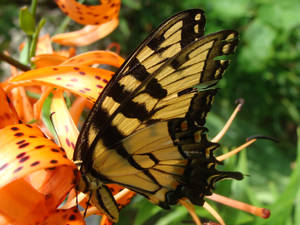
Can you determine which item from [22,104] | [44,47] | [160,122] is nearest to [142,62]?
[160,122]

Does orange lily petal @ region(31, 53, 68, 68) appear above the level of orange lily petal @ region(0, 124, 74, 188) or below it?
below

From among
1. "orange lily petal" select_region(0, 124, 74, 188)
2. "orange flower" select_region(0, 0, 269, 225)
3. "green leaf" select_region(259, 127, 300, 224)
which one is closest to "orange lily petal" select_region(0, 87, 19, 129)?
"orange flower" select_region(0, 0, 269, 225)

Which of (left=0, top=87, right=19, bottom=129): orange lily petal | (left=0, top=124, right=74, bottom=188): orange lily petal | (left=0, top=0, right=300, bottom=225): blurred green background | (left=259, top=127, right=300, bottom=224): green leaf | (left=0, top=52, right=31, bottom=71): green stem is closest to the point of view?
(left=0, top=124, right=74, bottom=188): orange lily petal

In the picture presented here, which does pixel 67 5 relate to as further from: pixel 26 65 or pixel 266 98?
pixel 266 98

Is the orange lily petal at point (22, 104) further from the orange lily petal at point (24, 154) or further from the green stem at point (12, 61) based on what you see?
the orange lily petal at point (24, 154)

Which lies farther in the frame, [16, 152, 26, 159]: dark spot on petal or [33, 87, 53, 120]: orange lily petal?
[33, 87, 53, 120]: orange lily petal

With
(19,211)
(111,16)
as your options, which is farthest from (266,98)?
(19,211)

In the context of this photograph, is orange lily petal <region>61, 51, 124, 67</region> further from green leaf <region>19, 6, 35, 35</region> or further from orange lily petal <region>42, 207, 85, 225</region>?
orange lily petal <region>42, 207, 85, 225</region>
